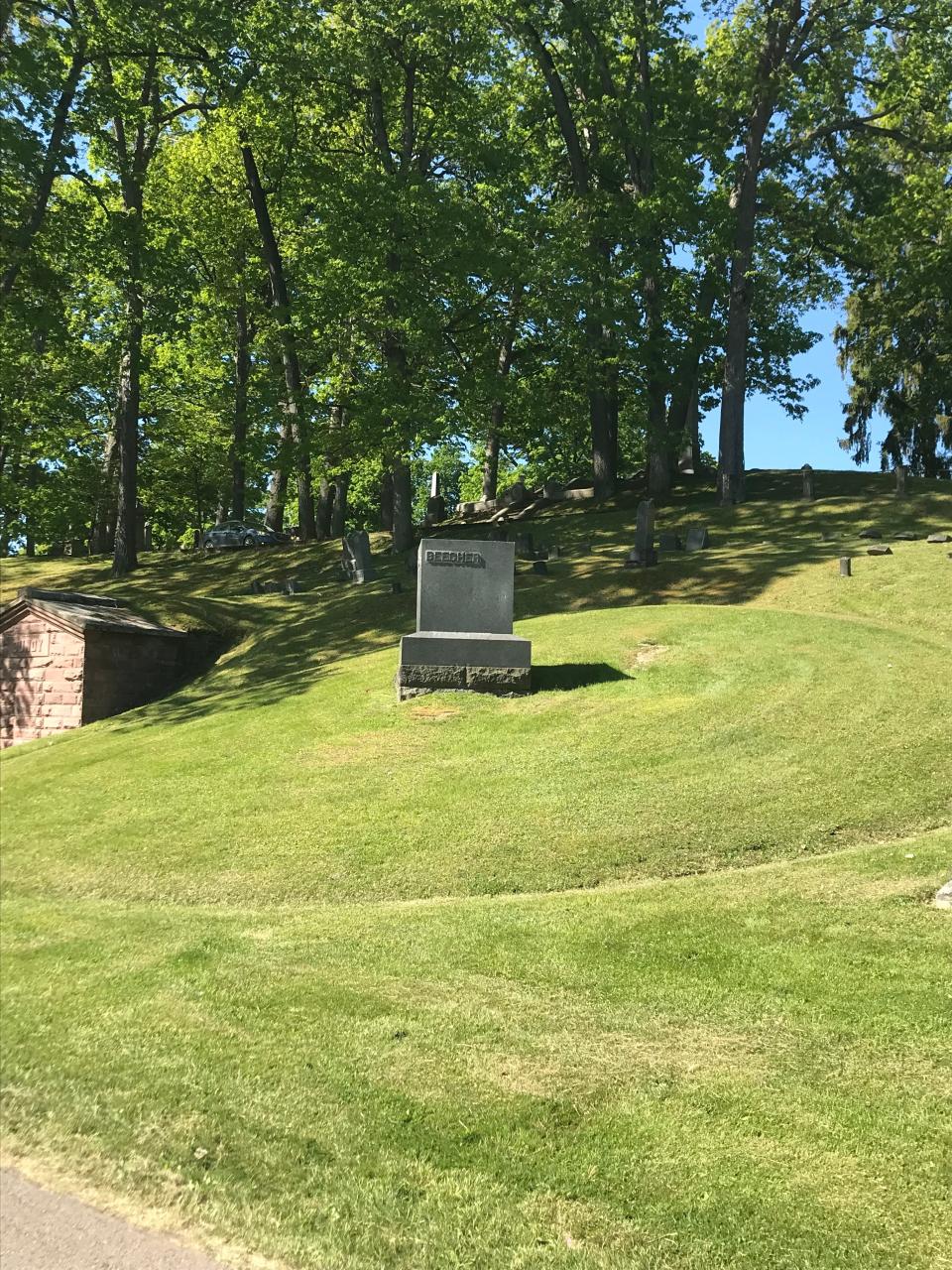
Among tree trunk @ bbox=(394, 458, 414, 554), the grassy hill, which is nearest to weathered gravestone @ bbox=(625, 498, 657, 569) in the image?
the grassy hill

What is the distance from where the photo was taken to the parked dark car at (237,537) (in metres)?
37.3

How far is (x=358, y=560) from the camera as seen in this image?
25750 mm

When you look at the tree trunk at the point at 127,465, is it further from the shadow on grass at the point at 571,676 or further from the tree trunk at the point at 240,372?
the shadow on grass at the point at 571,676

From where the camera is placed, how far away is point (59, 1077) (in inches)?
192

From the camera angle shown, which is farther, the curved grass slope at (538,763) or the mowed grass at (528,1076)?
the curved grass slope at (538,763)

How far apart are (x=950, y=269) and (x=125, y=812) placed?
3392 cm

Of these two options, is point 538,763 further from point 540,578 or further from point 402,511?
point 402,511

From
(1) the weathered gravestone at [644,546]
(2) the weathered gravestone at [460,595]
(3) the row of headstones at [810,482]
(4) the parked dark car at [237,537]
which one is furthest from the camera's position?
(4) the parked dark car at [237,537]

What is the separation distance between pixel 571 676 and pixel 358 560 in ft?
44.5

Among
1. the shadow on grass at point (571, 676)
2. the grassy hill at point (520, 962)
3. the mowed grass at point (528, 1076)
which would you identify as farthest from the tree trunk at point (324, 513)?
the mowed grass at point (528, 1076)

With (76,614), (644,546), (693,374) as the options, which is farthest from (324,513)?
(76,614)

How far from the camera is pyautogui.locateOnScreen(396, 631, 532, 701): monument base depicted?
13062 mm

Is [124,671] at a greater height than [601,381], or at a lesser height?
lesser

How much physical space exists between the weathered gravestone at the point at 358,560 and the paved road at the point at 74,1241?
71.9 ft
